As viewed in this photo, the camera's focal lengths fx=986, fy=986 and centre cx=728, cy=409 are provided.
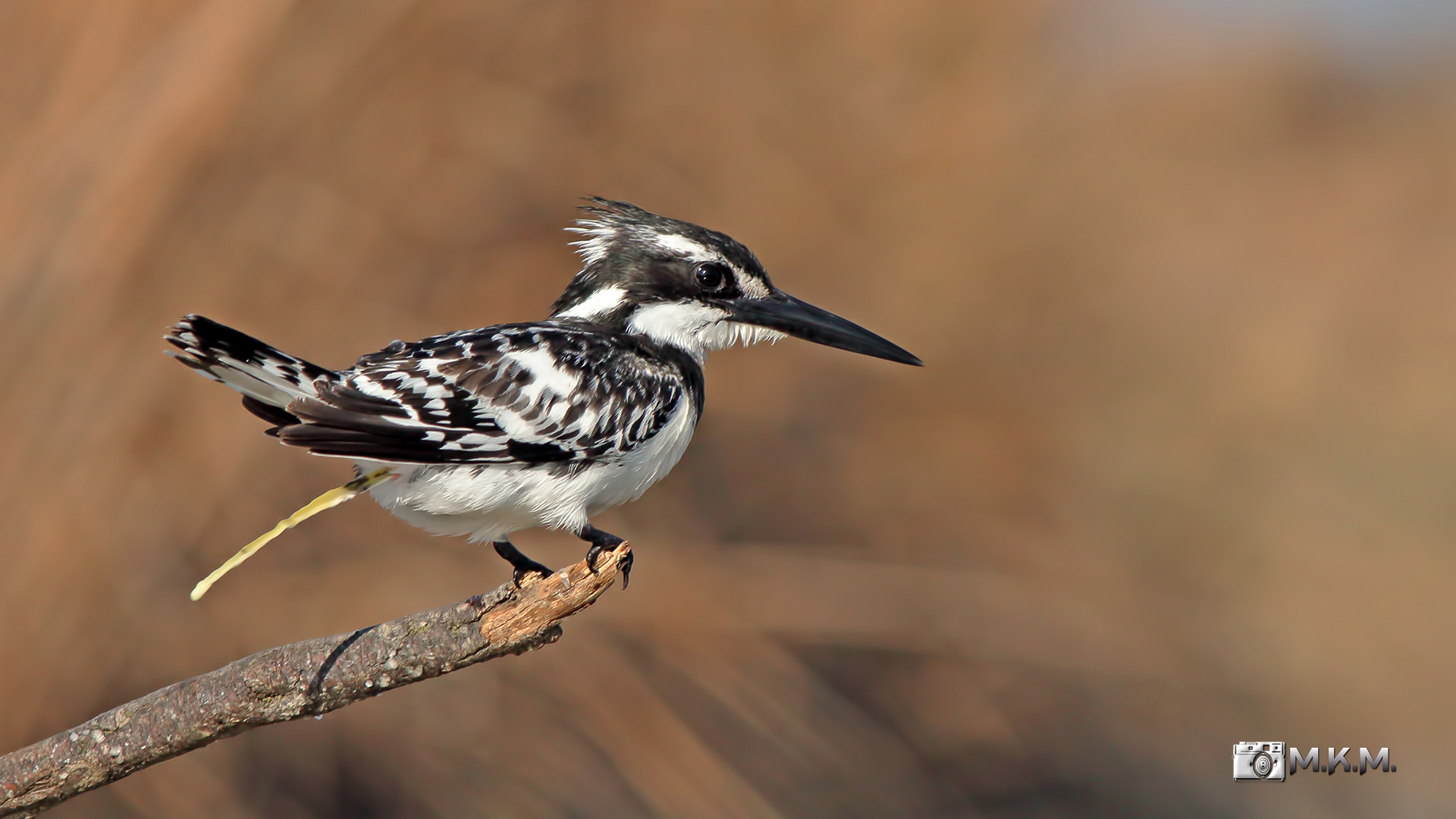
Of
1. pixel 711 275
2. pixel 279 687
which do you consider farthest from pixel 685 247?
pixel 279 687

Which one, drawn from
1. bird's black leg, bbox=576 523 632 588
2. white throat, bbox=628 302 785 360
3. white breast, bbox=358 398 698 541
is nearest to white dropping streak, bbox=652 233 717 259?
white throat, bbox=628 302 785 360

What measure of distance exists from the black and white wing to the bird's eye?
301mm

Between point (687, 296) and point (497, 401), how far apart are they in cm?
71

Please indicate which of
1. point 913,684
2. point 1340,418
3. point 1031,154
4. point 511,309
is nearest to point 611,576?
point 511,309

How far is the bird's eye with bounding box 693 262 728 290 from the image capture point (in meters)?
2.71

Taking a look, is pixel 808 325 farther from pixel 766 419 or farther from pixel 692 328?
pixel 766 419

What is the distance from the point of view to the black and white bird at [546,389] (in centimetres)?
195

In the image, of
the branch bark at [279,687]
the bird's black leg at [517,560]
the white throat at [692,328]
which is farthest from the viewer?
the white throat at [692,328]

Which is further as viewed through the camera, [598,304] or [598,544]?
[598,304]

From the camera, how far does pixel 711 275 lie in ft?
8.93

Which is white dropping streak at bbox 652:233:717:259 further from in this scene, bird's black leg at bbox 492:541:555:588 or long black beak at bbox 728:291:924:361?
bird's black leg at bbox 492:541:555:588

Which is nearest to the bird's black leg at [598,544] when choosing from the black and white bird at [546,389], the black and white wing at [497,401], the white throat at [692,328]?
the black and white bird at [546,389]

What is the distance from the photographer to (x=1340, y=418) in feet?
20.9

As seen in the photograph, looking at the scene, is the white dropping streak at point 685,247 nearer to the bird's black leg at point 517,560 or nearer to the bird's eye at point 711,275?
the bird's eye at point 711,275
